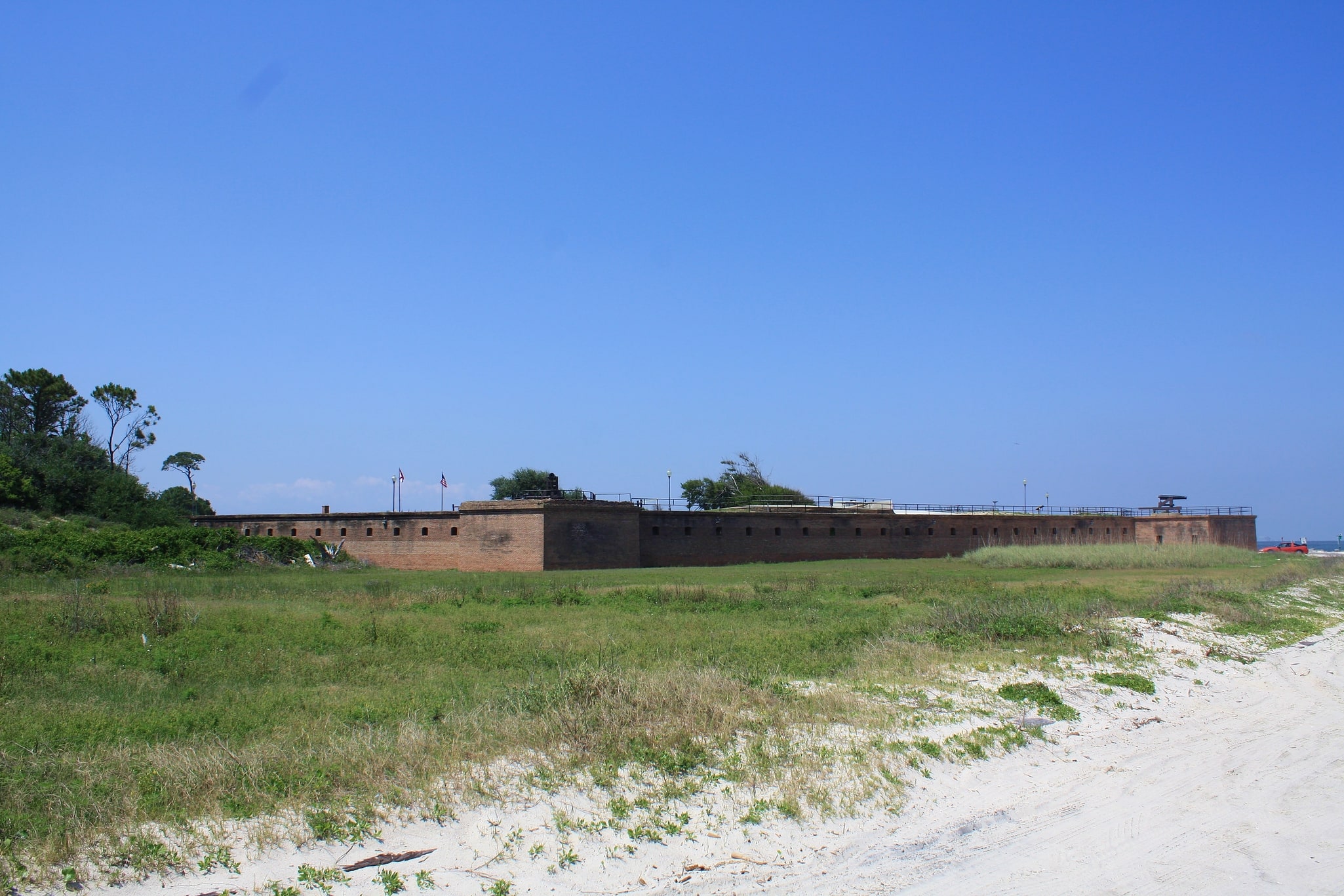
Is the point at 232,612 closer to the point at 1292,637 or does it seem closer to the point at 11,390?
the point at 1292,637

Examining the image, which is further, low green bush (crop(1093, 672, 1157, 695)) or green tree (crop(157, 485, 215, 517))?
green tree (crop(157, 485, 215, 517))

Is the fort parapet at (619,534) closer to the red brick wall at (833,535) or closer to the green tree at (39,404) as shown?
the red brick wall at (833,535)

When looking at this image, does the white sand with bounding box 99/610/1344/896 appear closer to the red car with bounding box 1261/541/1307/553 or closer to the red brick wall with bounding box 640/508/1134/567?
the red brick wall with bounding box 640/508/1134/567

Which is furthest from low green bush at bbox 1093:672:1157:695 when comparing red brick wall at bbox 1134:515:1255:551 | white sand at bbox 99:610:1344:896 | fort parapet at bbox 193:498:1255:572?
red brick wall at bbox 1134:515:1255:551

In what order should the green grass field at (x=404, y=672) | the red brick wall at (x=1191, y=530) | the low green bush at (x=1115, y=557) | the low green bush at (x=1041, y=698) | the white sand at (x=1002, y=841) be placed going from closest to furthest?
1. the white sand at (x=1002, y=841)
2. the green grass field at (x=404, y=672)
3. the low green bush at (x=1041, y=698)
4. the low green bush at (x=1115, y=557)
5. the red brick wall at (x=1191, y=530)

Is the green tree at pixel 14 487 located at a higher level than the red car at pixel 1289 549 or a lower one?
higher

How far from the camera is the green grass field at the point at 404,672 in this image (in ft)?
23.8

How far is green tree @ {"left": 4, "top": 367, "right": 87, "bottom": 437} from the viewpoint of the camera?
214 ft

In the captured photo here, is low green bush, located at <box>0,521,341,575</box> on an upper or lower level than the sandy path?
upper

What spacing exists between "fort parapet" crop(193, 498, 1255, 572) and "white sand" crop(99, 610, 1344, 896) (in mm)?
35807

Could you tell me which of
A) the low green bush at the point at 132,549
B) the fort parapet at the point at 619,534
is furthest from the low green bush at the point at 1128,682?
the fort parapet at the point at 619,534

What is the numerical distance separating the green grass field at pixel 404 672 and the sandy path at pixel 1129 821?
6.59 ft

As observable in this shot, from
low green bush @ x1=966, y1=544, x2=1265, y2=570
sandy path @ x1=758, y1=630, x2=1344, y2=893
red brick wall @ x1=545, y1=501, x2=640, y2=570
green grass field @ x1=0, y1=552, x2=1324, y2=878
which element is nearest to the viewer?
sandy path @ x1=758, y1=630, x2=1344, y2=893

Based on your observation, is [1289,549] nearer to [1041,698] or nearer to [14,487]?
[1041,698]
